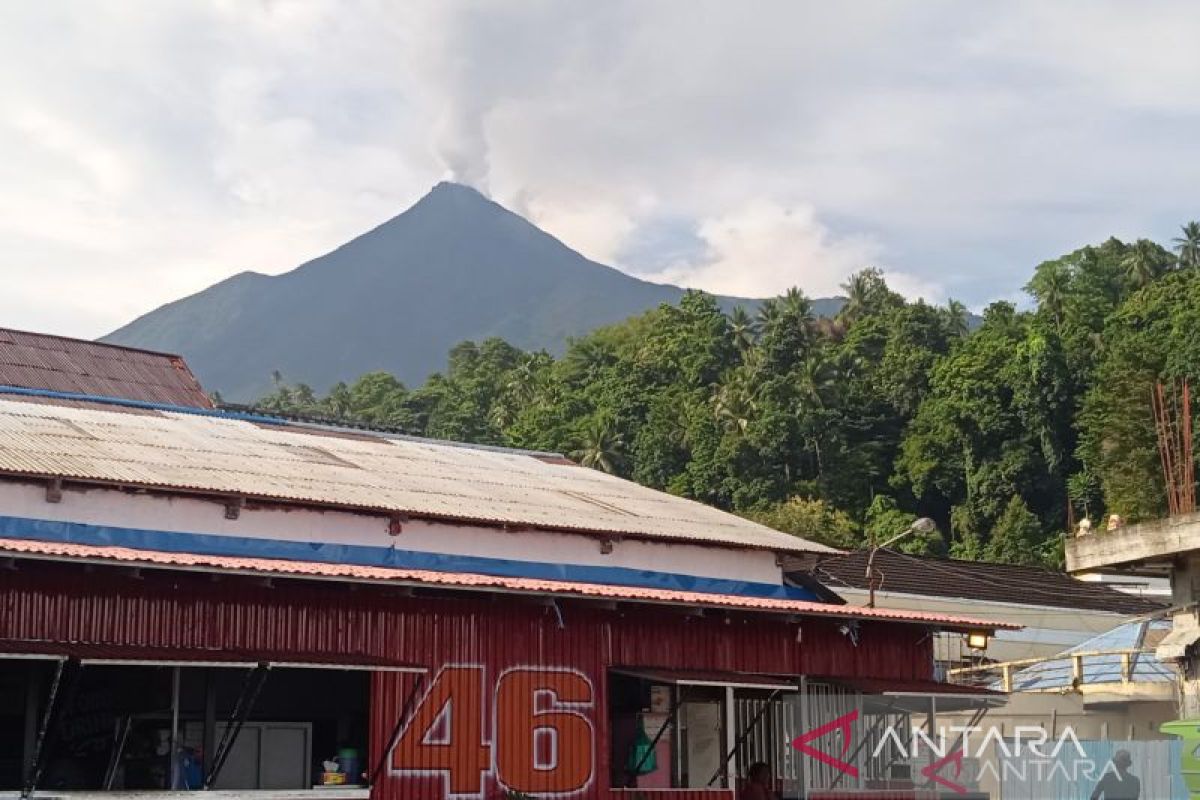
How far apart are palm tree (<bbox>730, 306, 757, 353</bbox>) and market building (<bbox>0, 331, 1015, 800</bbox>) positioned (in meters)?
93.9

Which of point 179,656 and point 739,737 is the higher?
point 179,656

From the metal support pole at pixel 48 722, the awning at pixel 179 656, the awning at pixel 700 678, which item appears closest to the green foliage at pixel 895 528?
the awning at pixel 700 678

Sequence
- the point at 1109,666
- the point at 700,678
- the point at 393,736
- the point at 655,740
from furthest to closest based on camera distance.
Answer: the point at 1109,666, the point at 655,740, the point at 700,678, the point at 393,736

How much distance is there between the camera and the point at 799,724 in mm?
25375

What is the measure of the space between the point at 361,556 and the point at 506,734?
4.28m

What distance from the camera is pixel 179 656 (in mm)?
18547

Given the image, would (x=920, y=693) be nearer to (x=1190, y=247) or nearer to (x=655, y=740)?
(x=655, y=740)

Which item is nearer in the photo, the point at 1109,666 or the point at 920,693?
the point at 920,693

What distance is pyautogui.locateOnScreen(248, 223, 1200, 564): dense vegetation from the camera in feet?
302

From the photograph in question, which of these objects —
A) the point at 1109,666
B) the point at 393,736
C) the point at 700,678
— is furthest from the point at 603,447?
the point at 393,736

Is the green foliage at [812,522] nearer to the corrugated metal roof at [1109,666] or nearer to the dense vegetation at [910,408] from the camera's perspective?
the dense vegetation at [910,408]

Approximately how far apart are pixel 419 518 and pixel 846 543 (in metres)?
66.3

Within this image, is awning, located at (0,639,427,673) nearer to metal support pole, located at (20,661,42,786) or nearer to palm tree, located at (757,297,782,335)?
metal support pole, located at (20,661,42,786)

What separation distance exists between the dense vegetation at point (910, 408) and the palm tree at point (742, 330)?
20 centimetres
